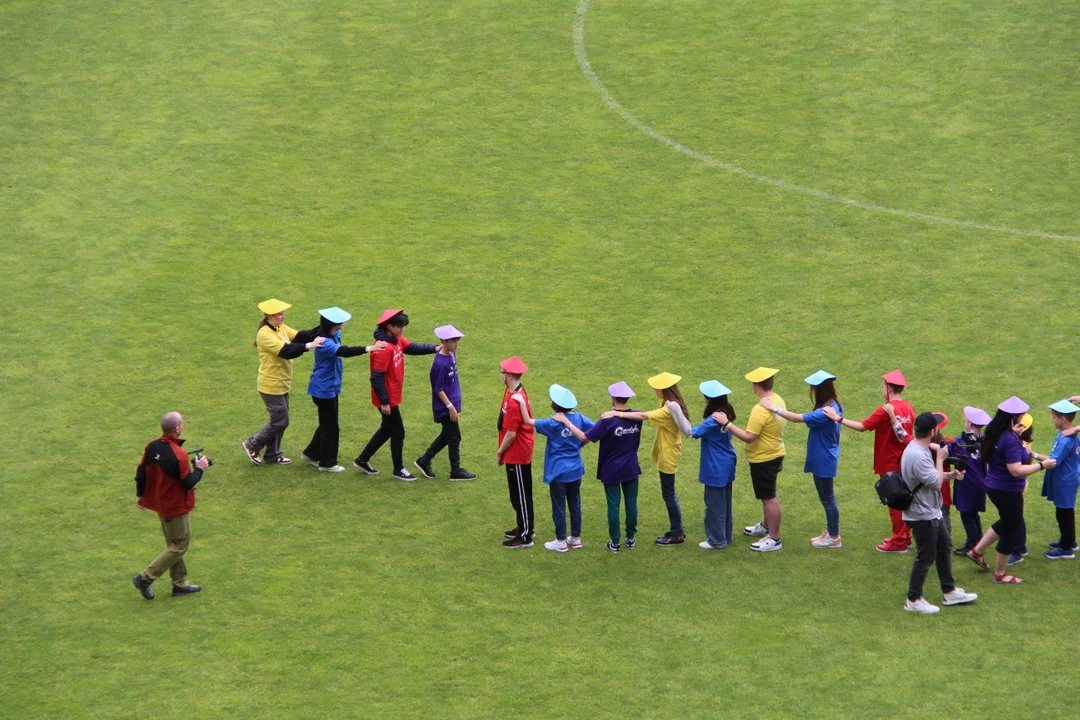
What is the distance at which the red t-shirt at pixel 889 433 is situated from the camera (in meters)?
12.2

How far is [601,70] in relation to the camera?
81.4 ft

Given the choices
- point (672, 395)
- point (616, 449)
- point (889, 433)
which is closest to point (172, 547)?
point (616, 449)

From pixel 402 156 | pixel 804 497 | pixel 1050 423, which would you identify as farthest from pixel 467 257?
pixel 1050 423

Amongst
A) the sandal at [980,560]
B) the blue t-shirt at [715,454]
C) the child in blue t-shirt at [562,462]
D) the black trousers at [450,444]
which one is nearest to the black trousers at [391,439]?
the black trousers at [450,444]

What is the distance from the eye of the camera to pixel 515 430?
12.3m

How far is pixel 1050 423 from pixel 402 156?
500 inches

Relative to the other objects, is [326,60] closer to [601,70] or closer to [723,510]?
[601,70]

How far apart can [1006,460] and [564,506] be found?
4526 millimetres

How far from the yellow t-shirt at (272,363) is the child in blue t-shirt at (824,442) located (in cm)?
585

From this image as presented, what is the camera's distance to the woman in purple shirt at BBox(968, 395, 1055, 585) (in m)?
11.4

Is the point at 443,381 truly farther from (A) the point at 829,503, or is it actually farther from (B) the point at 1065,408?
(B) the point at 1065,408

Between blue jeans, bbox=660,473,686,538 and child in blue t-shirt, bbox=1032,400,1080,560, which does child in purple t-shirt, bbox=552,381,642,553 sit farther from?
child in blue t-shirt, bbox=1032,400,1080,560

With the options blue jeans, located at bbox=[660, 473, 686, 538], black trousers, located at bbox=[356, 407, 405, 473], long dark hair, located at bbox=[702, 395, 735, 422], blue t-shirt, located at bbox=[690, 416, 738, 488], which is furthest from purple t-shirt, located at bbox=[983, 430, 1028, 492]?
black trousers, located at bbox=[356, 407, 405, 473]

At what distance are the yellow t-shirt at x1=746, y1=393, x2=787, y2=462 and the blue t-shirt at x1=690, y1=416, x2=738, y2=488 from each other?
0.24 meters
